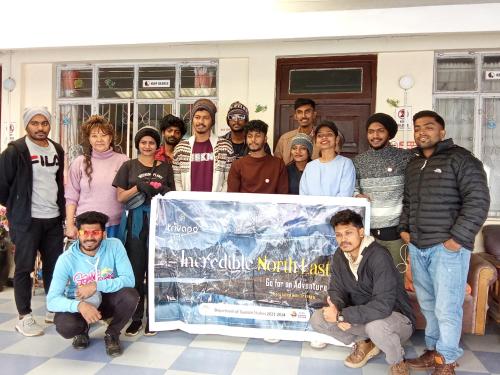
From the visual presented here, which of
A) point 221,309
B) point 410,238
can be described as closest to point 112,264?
point 221,309

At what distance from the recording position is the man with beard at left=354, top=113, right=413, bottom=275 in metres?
2.89

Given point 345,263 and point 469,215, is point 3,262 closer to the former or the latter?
point 345,263

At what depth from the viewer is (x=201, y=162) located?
338 centimetres

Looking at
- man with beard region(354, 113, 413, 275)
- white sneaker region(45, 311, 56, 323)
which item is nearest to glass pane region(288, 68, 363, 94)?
man with beard region(354, 113, 413, 275)

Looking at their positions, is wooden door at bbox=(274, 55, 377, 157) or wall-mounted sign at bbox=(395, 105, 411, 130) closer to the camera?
wall-mounted sign at bbox=(395, 105, 411, 130)

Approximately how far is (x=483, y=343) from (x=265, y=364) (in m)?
1.66

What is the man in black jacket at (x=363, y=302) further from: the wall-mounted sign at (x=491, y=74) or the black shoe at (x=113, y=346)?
the wall-mounted sign at (x=491, y=74)

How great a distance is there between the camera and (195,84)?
18.5ft

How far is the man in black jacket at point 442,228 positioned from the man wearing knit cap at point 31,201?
2.53m

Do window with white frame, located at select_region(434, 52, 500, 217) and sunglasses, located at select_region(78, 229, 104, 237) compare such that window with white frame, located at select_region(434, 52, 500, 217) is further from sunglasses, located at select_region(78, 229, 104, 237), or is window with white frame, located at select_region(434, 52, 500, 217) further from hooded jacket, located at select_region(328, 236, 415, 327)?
sunglasses, located at select_region(78, 229, 104, 237)

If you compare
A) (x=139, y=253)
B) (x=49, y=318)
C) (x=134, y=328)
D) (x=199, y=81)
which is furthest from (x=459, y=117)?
(x=49, y=318)

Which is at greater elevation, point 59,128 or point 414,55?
point 414,55

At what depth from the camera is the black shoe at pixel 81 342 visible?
2.84 meters

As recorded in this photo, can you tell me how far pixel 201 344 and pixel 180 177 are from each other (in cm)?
125
